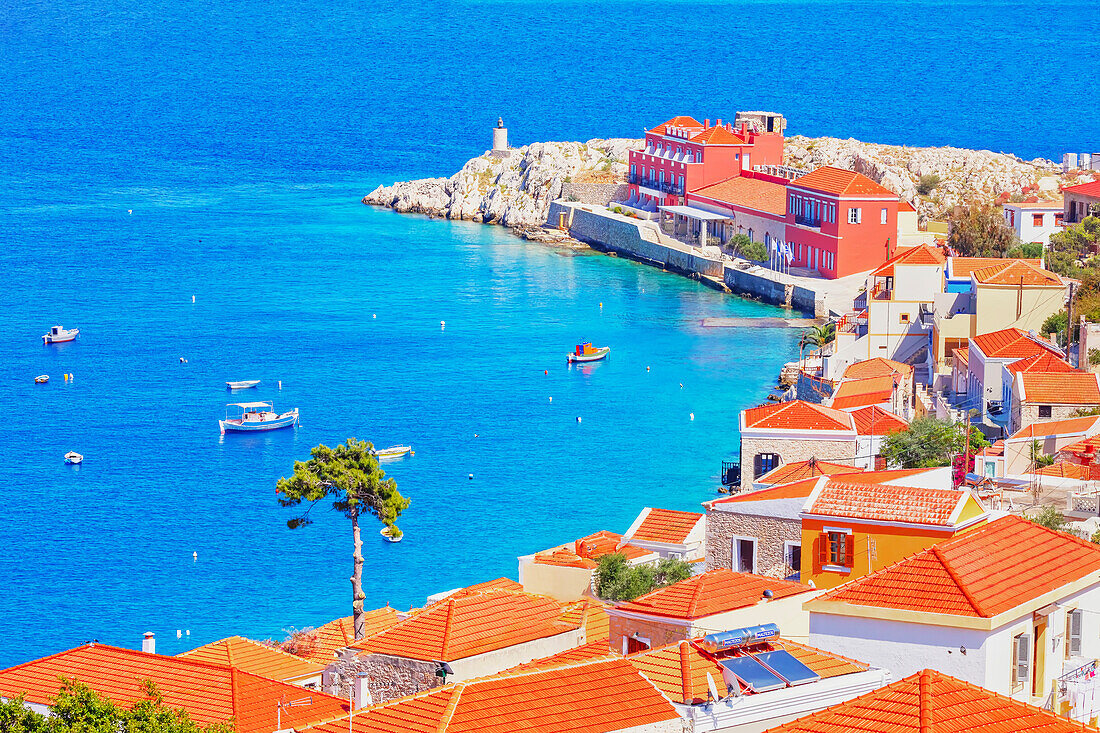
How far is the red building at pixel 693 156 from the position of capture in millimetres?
88188

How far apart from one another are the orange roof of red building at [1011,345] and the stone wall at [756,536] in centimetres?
1633

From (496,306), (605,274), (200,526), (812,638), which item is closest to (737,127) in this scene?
(605,274)

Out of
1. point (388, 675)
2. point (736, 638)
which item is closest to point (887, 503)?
point (736, 638)

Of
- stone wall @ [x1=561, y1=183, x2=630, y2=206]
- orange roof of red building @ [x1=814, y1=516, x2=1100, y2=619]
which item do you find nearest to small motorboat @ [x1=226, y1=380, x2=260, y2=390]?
stone wall @ [x1=561, y1=183, x2=630, y2=206]

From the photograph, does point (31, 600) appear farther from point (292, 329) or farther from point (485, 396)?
point (292, 329)

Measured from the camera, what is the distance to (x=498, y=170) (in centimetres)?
10562

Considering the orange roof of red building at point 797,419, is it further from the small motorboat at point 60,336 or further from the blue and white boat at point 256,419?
the small motorboat at point 60,336

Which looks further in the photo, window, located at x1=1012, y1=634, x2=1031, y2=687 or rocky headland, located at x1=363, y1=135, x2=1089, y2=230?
rocky headland, located at x1=363, y1=135, x2=1089, y2=230

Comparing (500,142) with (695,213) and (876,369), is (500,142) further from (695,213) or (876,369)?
(876,369)

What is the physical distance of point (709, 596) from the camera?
17.1m

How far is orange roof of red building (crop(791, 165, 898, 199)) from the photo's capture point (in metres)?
73.1

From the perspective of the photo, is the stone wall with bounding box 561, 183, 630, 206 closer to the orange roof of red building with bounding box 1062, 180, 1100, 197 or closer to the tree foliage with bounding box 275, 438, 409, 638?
the orange roof of red building with bounding box 1062, 180, 1100, 197

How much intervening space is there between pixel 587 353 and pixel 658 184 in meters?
27.6

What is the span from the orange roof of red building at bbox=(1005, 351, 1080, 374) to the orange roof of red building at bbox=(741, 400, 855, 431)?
5229 millimetres
